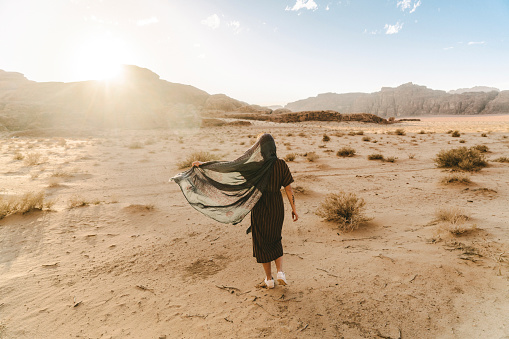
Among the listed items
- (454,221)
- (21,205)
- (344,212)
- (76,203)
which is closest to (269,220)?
(344,212)

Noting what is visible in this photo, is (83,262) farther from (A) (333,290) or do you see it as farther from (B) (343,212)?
(B) (343,212)

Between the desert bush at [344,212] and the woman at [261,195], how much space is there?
7.27ft

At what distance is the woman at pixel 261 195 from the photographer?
9.70ft

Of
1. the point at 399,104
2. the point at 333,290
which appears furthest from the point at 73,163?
the point at 399,104

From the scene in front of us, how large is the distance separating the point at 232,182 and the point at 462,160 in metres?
9.57

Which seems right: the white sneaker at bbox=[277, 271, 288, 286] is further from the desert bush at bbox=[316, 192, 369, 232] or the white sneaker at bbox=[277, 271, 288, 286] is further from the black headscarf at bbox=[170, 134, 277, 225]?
the desert bush at bbox=[316, 192, 369, 232]

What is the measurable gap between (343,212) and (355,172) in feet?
16.6

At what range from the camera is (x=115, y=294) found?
10.6ft

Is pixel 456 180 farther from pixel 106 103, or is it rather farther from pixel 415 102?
pixel 415 102

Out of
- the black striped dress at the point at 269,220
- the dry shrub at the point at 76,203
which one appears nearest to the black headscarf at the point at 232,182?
the black striped dress at the point at 269,220

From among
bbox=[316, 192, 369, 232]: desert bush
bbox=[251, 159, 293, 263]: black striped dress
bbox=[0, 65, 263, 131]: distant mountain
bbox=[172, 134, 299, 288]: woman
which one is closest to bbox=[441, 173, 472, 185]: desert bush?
bbox=[316, 192, 369, 232]: desert bush

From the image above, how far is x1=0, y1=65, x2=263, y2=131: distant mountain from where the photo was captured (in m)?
43.3

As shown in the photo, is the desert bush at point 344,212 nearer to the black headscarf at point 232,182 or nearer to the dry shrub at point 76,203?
the black headscarf at point 232,182

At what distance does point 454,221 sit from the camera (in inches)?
176
